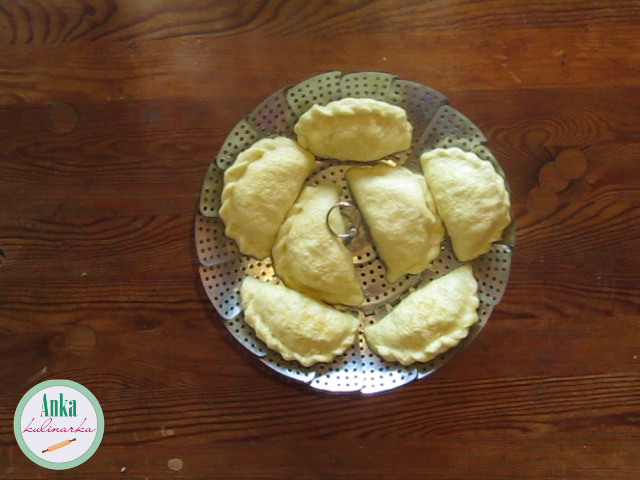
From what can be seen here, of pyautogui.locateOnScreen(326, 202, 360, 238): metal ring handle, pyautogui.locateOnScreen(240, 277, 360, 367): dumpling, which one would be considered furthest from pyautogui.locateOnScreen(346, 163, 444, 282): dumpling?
pyautogui.locateOnScreen(240, 277, 360, 367): dumpling

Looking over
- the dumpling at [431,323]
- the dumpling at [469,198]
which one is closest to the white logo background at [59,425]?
the dumpling at [431,323]

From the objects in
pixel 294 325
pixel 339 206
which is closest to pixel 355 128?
pixel 339 206

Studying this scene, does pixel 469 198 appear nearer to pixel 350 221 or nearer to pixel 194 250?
pixel 350 221

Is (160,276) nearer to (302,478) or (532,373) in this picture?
(302,478)

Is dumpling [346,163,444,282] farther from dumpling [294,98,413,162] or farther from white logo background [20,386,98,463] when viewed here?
white logo background [20,386,98,463]

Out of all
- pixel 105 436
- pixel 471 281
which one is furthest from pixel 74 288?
pixel 471 281

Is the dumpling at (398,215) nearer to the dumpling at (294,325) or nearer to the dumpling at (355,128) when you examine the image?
the dumpling at (355,128)

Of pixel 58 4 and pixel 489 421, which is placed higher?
pixel 58 4
